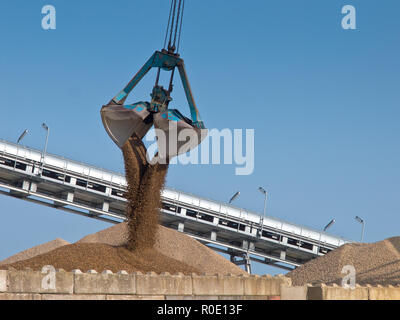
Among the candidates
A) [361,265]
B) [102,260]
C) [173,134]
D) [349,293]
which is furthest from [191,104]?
[361,265]

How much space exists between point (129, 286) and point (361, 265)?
19.6 meters

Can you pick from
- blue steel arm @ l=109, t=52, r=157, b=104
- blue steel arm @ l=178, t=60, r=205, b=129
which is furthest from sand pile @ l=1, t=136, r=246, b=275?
blue steel arm @ l=178, t=60, r=205, b=129

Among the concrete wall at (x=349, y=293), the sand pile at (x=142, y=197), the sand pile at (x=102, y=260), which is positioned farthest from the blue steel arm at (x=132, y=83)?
the concrete wall at (x=349, y=293)

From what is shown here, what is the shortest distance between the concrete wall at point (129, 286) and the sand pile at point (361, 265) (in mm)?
14048

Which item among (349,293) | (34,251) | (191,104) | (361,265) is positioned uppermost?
(191,104)

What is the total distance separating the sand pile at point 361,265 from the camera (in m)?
27.1

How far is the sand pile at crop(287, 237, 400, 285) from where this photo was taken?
89.0 feet

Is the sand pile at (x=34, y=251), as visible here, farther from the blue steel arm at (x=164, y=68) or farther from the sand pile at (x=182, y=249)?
the blue steel arm at (x=164, y=68)

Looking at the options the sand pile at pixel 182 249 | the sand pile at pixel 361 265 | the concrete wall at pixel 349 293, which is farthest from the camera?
the sand pile at pixel 182 249

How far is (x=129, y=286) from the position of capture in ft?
40.0

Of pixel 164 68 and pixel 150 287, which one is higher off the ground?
pixel 164 68

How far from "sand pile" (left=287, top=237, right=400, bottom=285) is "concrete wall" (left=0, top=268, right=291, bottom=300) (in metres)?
14.0

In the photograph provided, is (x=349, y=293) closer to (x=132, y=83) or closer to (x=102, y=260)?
(x=102, y=260)
